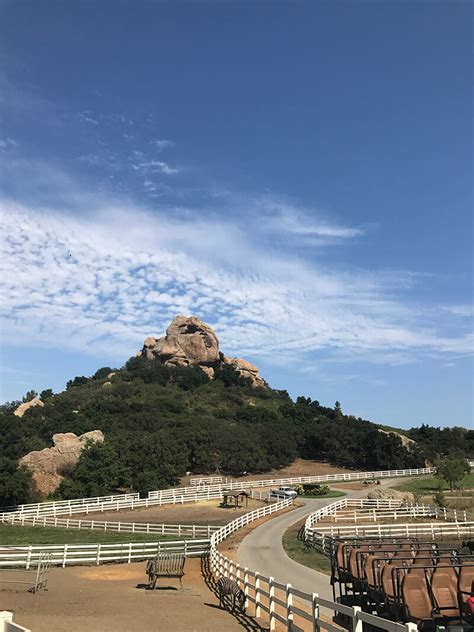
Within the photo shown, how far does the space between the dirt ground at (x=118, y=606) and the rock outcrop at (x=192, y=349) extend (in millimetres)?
123372

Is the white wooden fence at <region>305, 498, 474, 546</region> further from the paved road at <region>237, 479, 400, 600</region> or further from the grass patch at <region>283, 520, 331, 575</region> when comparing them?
the paved road at <region>237, 479, 400, 600</region>

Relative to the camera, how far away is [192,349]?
146 metres

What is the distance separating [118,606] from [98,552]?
8.73 m

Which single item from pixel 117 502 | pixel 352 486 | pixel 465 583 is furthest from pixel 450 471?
pixel 465 583

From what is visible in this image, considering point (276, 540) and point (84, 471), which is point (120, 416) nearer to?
point (84, 471)

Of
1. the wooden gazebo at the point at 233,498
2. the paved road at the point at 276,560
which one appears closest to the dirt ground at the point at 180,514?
the wooden gazebo at the point at 233,498

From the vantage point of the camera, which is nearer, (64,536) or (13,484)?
(64,536)

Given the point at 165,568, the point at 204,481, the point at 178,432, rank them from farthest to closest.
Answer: the point at 178,432
the point at 204,481
the point at 165,568

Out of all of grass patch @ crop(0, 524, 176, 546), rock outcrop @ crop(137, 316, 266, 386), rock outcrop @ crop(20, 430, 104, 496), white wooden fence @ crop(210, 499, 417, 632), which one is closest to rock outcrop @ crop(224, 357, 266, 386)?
rock outcrop @ crop(137, 316, 266, 386)

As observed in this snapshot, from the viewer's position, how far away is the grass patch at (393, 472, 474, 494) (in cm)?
5417

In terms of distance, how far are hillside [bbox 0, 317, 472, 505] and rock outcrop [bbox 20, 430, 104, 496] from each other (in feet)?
1.09

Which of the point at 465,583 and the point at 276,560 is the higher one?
the point at 465,583

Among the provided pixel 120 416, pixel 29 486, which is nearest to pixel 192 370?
pixel 120 416

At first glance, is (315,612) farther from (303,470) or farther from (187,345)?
(187,345)
